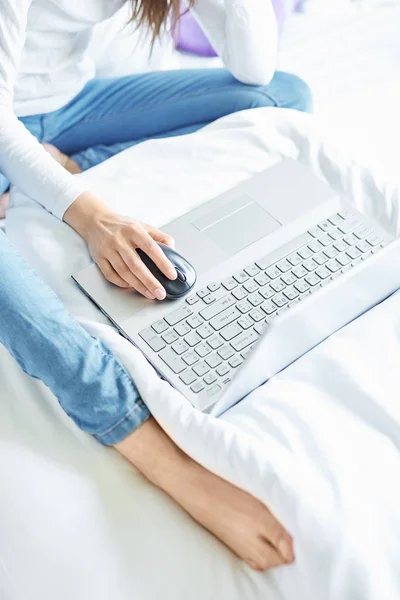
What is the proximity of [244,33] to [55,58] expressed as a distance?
0.34 metres

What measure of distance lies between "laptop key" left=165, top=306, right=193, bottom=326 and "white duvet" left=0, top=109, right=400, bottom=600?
0.21 feet

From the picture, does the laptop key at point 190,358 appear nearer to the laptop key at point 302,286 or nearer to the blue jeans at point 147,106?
the laptop key at point 302,286

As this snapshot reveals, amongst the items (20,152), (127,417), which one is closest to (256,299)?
(127,417)

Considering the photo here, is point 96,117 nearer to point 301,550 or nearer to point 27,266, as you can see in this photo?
point 27,266

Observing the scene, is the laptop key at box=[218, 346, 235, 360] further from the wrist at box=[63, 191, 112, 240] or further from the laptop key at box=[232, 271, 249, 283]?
the wrist at box=[63, 191, 112, 240]

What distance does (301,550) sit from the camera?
553mm

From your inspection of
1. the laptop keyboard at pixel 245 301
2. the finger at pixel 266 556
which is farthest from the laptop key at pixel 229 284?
the finger at pixel 266 556

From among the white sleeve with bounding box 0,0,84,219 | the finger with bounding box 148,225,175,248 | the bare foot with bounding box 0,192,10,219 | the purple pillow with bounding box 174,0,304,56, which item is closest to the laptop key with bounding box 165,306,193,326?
the finger with bounding box 148,225,175,248

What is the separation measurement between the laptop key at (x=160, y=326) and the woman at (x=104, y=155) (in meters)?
0.04

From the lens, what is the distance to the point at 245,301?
773 millimetres

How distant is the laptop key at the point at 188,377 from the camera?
2.29ft

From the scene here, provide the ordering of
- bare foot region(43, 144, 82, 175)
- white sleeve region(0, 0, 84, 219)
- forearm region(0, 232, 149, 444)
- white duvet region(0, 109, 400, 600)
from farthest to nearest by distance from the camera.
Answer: bare foot region(43, 144, 82, 175) < white sleeve region(0, 0, 84, 219) < forearm region(0, 232, 149, 444) < white duvet region(0, 109, 400, 600)

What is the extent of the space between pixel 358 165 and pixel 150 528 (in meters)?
0.61

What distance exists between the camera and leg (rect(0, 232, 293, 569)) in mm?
640
